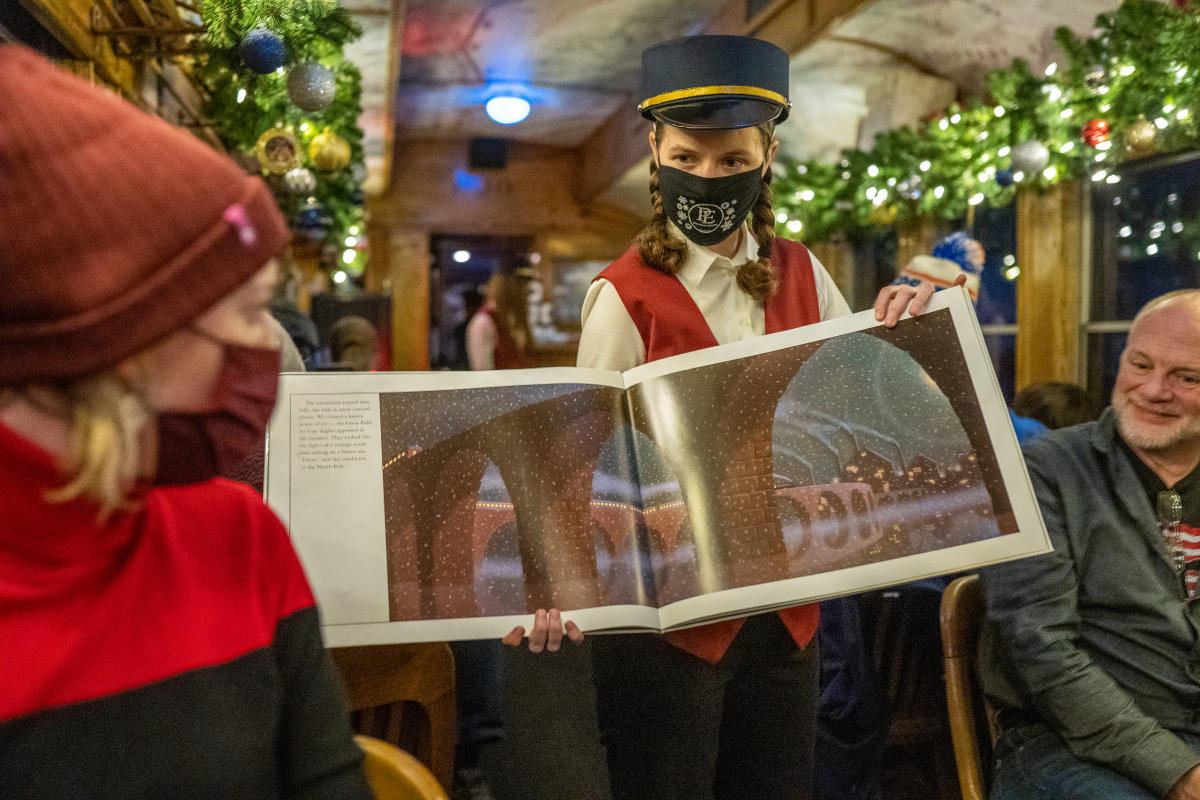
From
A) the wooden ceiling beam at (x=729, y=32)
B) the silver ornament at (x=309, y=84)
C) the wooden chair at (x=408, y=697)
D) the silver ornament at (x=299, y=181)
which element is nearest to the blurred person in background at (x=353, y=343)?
the silver ornament at (x=299, y=181)

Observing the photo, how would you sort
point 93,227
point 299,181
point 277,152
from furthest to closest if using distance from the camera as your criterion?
point 299,181, point 277,152, point 93,227

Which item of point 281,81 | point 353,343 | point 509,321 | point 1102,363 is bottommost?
point 1102,363

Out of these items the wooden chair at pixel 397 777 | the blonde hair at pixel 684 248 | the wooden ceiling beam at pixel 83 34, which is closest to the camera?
the wooden chair at pixel 397 777

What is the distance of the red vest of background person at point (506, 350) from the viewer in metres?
5.03

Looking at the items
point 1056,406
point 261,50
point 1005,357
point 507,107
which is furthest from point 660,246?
point 507,107

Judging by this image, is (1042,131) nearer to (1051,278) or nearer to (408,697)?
(1051,278)

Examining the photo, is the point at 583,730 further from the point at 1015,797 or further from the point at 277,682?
the point at 1015,797

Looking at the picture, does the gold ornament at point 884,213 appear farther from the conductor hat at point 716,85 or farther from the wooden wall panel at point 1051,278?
the conductor hat at point 716,85

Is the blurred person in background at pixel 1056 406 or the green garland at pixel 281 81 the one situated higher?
the green garland at pixel 281 81

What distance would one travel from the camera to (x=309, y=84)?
10.3ft

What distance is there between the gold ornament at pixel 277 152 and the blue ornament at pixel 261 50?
3.96ft

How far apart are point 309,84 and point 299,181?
1.11 metres

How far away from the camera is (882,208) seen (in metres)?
5.79

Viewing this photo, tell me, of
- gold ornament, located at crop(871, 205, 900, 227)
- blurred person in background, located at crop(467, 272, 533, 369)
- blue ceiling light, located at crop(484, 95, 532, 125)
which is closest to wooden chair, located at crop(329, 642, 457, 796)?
blurred person in background, located at crop(467, 272, 533, 369)
